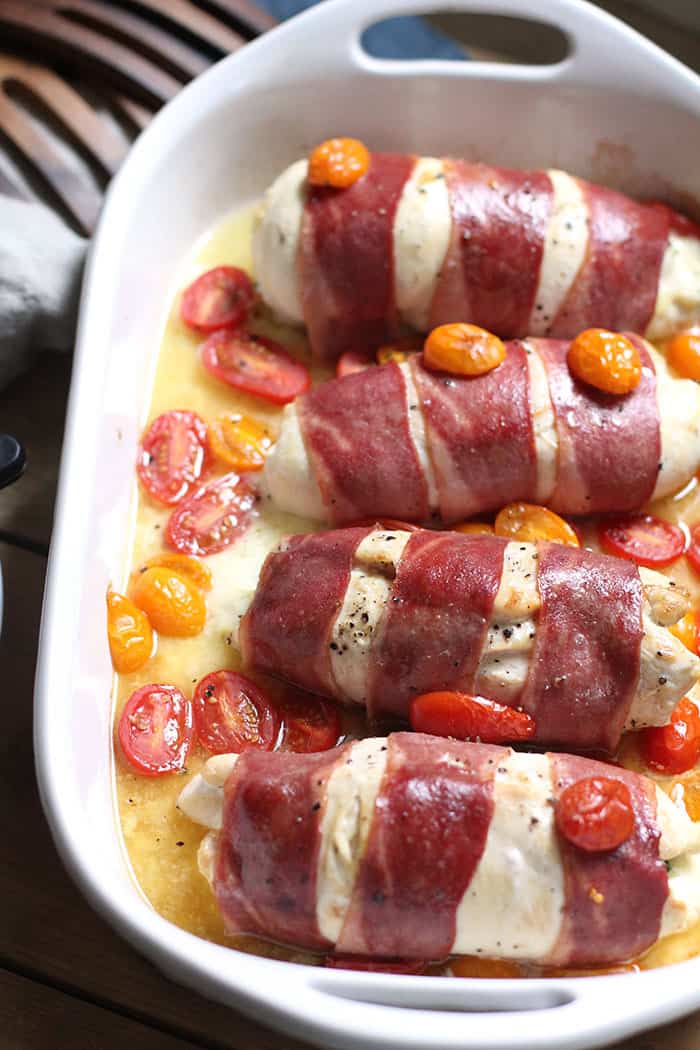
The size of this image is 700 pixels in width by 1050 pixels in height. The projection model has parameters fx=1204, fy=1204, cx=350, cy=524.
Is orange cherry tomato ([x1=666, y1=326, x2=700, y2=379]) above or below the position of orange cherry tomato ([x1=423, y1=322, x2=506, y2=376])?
below

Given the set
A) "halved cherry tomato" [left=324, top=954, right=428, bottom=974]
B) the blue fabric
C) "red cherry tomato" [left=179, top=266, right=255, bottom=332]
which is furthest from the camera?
the blue fabric

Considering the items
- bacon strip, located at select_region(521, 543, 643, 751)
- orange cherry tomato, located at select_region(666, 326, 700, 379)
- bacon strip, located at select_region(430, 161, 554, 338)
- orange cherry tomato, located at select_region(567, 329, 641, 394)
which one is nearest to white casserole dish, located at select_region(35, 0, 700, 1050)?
bacon strip, located at select_region(430, 161, 554, 338)

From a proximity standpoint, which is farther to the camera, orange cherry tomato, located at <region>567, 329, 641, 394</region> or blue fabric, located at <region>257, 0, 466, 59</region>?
blue fabric, located at <region>257, 0, 466, 59</region>

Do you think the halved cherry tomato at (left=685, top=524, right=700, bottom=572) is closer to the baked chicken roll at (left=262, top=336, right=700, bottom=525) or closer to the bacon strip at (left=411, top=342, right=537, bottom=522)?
the baked chicken roll at (left=262, top=336, right=700, bottom=525)

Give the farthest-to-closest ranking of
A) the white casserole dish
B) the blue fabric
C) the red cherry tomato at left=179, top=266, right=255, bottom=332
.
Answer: the blue fabric
the red cherry tomato at left=179, top=266, right=255, bottom=332
the white casserole dish

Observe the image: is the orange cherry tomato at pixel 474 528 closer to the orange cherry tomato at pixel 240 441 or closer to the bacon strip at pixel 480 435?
the bacon strip at pixel 480 435

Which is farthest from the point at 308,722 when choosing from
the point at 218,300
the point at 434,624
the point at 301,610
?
the point at 218,300
